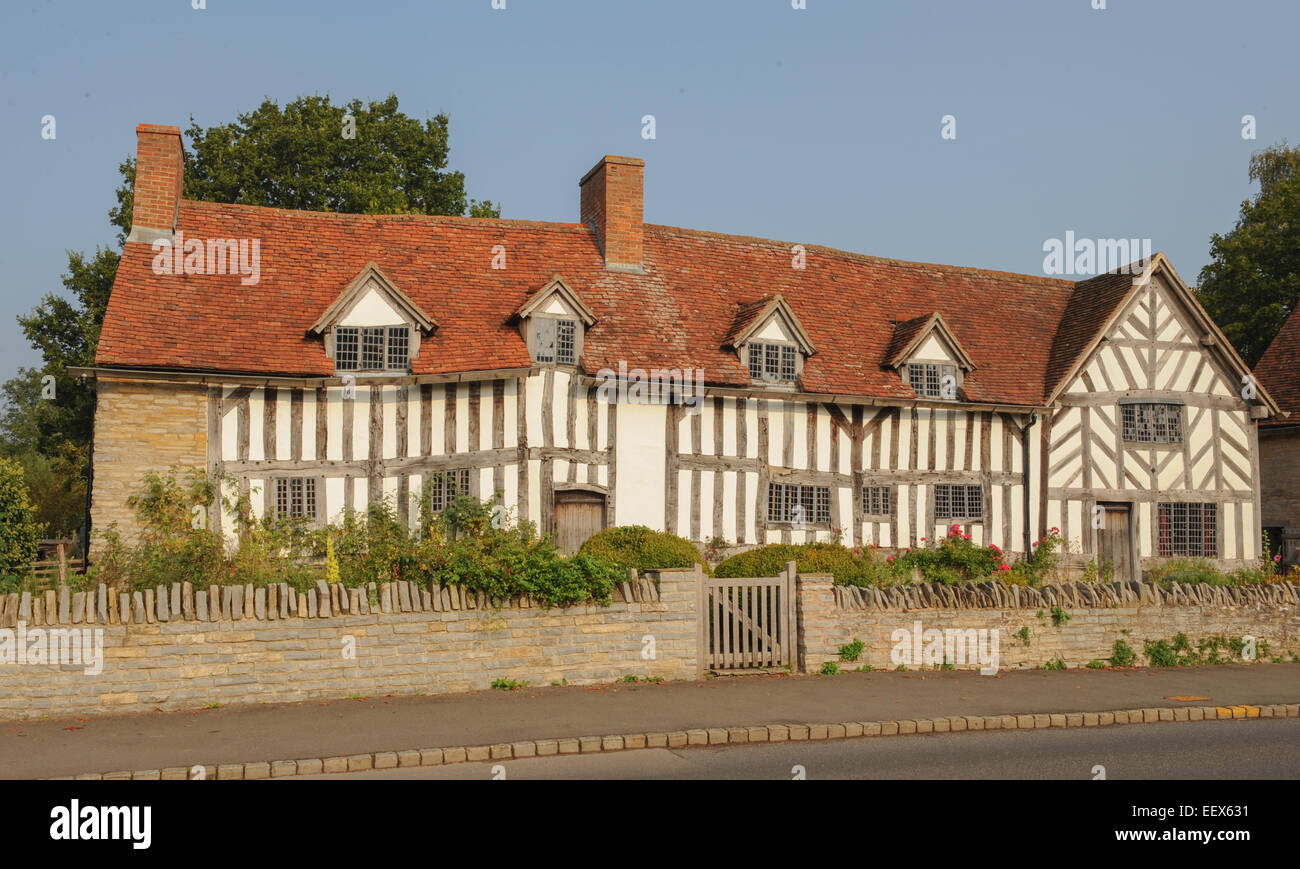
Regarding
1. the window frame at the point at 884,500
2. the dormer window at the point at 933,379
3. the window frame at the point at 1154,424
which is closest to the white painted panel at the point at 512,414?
the window frame at the point at 884,500

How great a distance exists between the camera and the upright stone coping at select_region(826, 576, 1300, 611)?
15703 mm

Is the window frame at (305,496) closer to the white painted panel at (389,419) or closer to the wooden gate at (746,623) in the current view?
the white painted panel at (389,419)

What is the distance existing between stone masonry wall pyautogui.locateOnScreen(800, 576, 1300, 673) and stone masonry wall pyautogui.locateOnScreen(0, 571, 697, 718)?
1981 millimetres

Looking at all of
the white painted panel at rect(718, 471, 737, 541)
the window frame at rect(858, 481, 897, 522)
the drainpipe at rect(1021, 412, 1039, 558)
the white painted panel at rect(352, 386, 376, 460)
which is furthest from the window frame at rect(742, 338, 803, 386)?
the white painted panel at rect(352, 386, 376, 460)

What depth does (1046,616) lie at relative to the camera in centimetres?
1648

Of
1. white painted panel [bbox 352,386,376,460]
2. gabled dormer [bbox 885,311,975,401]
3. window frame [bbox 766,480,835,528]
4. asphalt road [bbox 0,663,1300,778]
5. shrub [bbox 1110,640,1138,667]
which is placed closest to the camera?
asphalt road [bbox 0,663,1300,778]

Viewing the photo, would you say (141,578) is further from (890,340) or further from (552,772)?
(890,340)

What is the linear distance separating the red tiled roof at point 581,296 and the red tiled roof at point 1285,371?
253 inches

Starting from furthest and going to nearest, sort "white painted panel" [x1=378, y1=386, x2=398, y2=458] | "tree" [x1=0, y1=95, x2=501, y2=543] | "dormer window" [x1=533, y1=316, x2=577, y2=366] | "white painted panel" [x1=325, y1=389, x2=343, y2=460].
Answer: "tree" [x1=0, y1=95, x2=501, y2=543] < "dormer window" [x1=533, y1=316, x2=577, y2=366] < "white painted panel" [x1=378, y1=386, x2=398, y2=458] < "white painted panel" [x1=325, y1=389, x2=343, y2=460]

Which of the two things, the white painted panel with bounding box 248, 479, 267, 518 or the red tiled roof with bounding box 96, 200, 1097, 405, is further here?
the red tiled roof with bounding box 96, 200, 1097, 405

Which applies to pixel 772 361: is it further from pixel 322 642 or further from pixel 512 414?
Result: pixel 322 642

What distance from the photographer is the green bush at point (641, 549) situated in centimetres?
1800

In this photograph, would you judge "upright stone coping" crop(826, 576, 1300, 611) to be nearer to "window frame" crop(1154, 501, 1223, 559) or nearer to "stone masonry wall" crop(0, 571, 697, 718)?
"stone masonry wall" crop(0, 571, 697, 718)

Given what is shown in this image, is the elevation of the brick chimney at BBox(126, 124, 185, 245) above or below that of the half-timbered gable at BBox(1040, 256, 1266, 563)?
above
